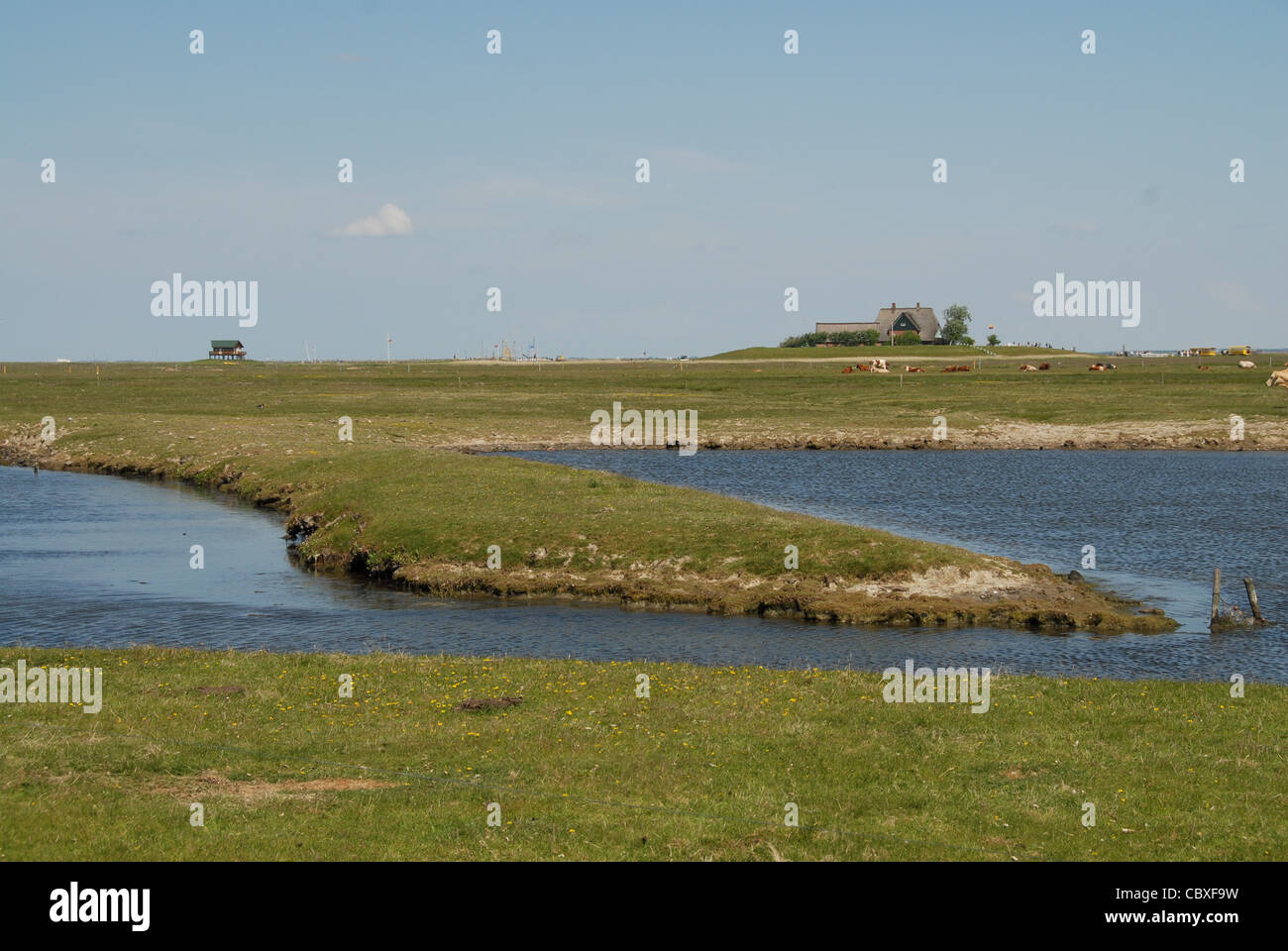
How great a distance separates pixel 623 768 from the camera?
21406 millimetres

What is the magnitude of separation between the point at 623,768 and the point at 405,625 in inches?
796

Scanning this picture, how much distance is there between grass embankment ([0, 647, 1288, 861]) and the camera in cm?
1770

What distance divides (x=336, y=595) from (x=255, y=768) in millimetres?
25260

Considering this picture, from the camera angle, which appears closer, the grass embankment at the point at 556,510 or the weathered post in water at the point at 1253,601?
the weathered post in water at the point at 1253,601

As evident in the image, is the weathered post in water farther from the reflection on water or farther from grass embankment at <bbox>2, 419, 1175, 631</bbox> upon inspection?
grass embankment at <bbox>2, 419, 1175, 631</bbox>

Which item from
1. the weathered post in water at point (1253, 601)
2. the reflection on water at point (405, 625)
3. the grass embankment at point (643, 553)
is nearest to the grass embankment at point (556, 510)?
the grass embankment at point (643, 553)

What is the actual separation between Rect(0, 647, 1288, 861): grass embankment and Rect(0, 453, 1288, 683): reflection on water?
6.48 meters

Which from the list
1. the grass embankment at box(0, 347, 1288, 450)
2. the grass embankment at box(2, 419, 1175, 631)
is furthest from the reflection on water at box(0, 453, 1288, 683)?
the grass embankment at box(0, 347, 1288, 450)

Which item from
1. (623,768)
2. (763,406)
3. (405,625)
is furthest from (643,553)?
(763,406)

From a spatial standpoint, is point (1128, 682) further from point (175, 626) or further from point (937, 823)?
point (175, 626)

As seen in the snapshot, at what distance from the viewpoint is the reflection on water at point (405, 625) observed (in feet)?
116

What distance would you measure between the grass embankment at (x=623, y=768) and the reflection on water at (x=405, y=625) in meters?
6.48

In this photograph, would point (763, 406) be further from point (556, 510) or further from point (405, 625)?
point (405, 625)

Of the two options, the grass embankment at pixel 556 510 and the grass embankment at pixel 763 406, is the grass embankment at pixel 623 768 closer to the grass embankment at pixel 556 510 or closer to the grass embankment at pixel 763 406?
the grass embankment at pixel 556 510
